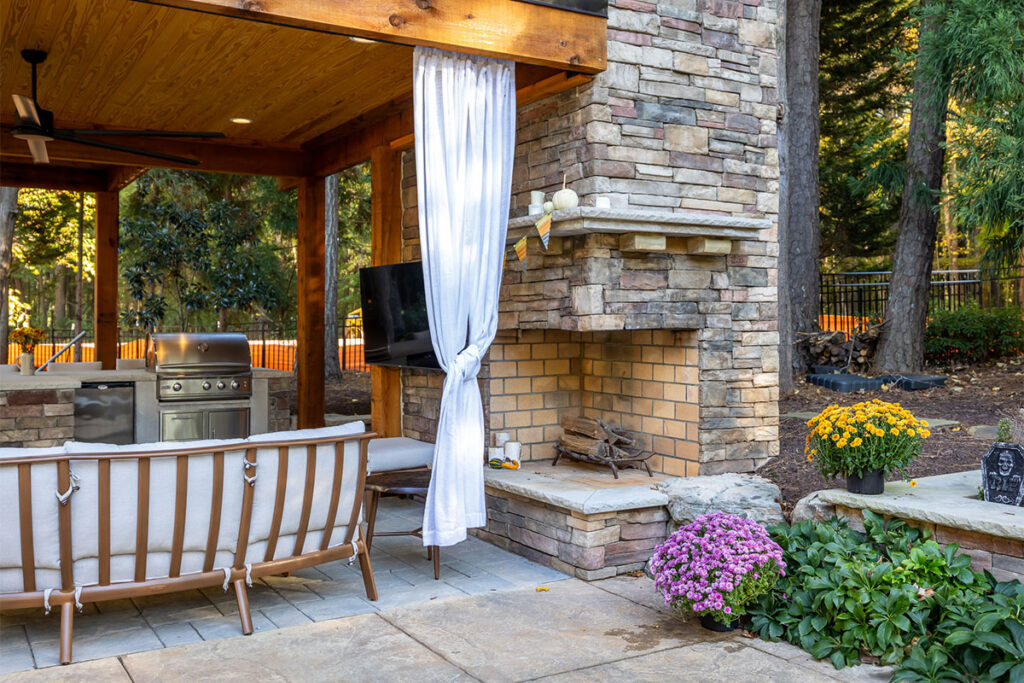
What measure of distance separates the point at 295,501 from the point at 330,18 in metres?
2.03

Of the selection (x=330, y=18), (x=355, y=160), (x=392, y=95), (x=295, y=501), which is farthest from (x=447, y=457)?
(x=355, y=160)

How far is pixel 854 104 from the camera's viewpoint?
12.8 metres

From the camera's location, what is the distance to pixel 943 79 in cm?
704

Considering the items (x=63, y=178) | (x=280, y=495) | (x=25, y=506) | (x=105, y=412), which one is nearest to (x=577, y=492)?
(x=280, y=495)

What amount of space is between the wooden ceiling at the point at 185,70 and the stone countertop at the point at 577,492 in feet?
7.92

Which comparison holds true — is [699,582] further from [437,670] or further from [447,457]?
[447,457]

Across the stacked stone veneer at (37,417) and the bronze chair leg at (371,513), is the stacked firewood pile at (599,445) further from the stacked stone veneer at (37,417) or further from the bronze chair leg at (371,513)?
the stacked stone veneer at (37,417)

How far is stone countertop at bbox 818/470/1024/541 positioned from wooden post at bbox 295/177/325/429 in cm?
477

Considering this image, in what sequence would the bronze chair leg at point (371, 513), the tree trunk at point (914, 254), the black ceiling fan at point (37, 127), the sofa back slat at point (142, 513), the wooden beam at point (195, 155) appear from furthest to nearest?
the tree trunk at point (914, 254) < the wooden beam at point (195, 155) < the black ceiling fan at point (37, 127) < the bronze chair leg at point (371, 513) < the sofa back slat at point (142, 513)

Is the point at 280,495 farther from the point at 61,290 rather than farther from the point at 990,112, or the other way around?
the point at 61,290

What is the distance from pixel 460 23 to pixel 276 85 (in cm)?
195

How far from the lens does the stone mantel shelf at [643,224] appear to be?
418cm

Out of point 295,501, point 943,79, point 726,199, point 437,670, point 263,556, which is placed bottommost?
point 437,670

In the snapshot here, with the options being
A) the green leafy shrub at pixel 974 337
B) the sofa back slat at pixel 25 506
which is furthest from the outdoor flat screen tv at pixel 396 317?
the green leafy shrub at pixel 974 337
